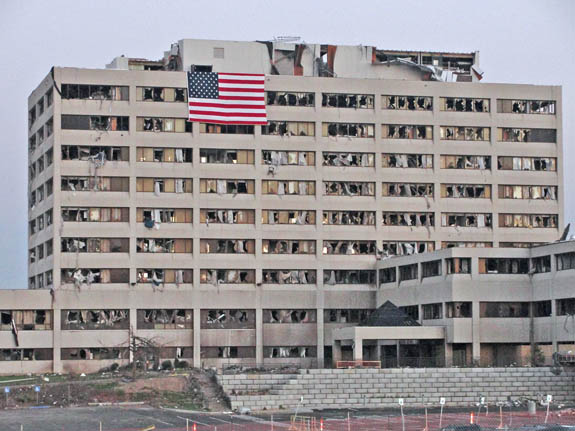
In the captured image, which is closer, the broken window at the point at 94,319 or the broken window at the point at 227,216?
the broken window at the point at 94,319

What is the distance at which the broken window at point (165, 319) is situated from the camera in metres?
137

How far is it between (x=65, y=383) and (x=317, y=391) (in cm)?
2239

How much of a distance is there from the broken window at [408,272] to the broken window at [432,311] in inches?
156

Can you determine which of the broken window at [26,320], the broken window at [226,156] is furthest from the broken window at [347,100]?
the broken window at [26,320]

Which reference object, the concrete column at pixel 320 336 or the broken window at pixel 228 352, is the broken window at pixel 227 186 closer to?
the concrete column at pixel 320 336

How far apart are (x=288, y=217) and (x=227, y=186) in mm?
7242

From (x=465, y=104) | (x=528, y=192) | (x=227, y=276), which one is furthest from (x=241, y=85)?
(x=528, y=192)

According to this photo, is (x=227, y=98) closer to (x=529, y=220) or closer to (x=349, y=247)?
(x=349, y=247)

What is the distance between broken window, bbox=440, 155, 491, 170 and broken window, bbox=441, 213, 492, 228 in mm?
5073

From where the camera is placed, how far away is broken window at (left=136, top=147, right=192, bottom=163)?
137500 mm

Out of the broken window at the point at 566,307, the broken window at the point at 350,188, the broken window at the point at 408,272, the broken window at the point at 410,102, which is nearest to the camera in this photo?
the broken window at the point at 566,307

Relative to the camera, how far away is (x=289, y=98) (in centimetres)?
14112

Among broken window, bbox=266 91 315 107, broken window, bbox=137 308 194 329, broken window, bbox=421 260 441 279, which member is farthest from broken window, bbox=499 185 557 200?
broken window, bbox=137 308 194 329

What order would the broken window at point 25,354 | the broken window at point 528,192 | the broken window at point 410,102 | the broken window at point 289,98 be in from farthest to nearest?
the broken window at point 528,192
the broken window at point 410,102
the broken window at point 289,98
the broken window at point 25,354
